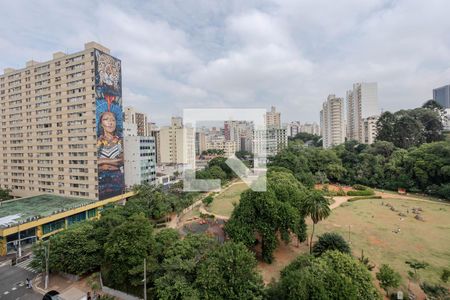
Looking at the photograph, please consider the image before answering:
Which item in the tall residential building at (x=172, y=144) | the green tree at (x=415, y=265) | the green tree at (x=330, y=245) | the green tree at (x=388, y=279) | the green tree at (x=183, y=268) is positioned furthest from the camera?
the tall residential building at (x=172, y=144)

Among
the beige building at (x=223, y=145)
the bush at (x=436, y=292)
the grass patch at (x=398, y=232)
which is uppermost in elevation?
the beige building at (x=223, y=145)

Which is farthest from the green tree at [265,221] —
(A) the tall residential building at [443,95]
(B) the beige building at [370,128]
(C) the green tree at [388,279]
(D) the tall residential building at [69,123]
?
(A) the tall residential building at [443,95]

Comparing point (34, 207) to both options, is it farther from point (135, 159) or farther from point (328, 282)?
point (328, 282)

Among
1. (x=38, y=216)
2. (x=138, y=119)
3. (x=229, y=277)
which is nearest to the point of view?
(x=229, y=277)

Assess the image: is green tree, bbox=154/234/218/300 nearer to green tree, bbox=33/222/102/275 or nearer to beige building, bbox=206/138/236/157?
green tree, bbox=33/222/102/275

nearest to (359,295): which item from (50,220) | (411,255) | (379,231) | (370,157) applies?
(411,255)

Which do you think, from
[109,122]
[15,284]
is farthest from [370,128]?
[15,284]

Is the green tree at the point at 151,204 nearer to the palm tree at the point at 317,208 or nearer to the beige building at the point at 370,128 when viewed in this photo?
the palm tree at the point at 317,208

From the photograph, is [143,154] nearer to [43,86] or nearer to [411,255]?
[43,86]
